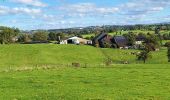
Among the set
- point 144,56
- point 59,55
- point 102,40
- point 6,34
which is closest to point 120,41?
point 102,40

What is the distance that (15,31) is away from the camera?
17488cm

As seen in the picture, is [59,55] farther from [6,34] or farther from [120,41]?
[120,41]

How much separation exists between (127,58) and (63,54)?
813 inches

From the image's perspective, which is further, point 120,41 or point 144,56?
point 120,41

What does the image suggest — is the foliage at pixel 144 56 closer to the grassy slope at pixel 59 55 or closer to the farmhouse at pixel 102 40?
the grassy slope at pixel 59 55

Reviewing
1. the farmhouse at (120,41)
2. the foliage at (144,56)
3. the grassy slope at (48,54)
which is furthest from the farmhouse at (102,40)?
the foliage at (144,56)

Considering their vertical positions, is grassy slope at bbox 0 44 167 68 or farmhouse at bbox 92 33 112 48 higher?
farmhouse at bbox 92 33 112 48

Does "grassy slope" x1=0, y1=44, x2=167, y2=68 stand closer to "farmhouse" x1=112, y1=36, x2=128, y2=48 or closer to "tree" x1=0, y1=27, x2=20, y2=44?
"tree" x1=0, y1=27, x2=20, y2=44

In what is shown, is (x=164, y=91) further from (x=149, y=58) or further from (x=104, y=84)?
(x=149, y=58)

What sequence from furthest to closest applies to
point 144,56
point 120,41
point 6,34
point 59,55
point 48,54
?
point 120,41 → point 6,34 → point 59,55 → point 48,54 → point 144,56

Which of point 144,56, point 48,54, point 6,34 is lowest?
point 144,56

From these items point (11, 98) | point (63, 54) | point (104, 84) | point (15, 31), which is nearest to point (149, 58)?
point (63, 54)

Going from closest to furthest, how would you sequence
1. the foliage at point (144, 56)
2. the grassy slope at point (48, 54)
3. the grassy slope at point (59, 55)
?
1. the grassy slope at point (48, 54)
2. the grassy slope at point (59, 55)
3. the foliage at point (144, 56)

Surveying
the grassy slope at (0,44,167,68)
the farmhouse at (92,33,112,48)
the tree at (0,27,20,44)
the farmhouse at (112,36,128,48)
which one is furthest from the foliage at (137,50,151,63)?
the tree at (0,27,20,44)
